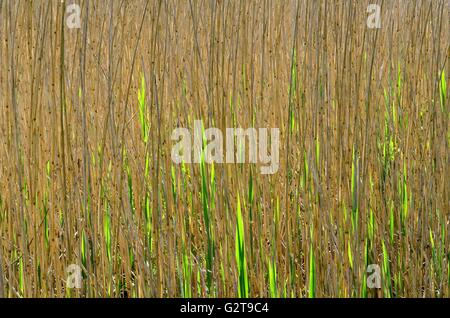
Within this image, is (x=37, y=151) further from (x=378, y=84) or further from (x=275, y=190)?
(x=378, y=84)

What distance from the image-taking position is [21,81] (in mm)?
1540

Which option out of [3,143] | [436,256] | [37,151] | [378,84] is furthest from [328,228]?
[3,143]

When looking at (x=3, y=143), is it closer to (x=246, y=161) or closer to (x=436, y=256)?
(x=246, y=161)

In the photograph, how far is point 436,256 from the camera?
1447 mm

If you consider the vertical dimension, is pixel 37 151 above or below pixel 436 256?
above

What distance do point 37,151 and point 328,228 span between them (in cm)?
67
